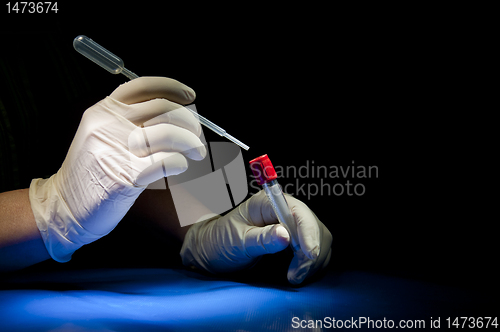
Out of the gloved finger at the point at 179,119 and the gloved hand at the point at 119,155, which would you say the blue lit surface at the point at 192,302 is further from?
the gloved finger at the point at 179,119

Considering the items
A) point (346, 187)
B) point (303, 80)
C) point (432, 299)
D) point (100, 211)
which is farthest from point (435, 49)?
point (100, 211)

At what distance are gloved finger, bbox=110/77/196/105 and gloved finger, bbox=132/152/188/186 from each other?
177 millimetres

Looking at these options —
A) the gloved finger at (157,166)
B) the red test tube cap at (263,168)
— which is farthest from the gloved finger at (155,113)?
the red test tube cap at (263,168)

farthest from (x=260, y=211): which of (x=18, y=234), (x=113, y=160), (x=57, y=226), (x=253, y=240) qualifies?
(x=18, y=234)

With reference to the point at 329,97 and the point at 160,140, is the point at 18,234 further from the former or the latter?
the point at 329,97

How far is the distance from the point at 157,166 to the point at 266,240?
421 millimetres

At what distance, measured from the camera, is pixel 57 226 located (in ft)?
3.37

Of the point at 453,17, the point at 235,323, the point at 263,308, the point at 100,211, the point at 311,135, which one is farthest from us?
the point at 311,135

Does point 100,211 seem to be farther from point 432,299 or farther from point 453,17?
point 453,17

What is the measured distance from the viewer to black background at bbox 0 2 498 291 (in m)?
1.24

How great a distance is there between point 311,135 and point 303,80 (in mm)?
249

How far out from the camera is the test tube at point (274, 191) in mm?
1000

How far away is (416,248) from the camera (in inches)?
56.3

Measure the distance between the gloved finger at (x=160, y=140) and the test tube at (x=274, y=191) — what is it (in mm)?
205
